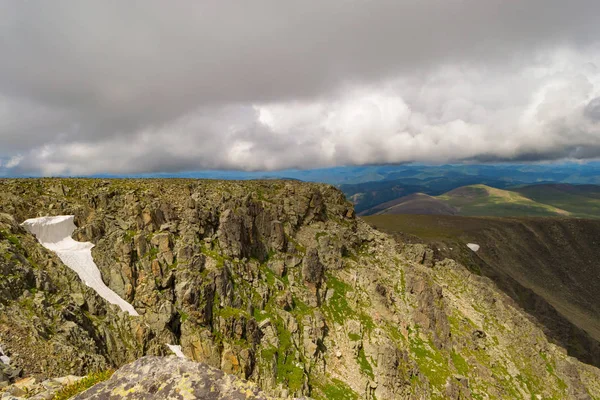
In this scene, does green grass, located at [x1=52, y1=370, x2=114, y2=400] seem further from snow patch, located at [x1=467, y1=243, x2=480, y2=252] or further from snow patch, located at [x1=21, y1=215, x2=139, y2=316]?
snow patch, located at [x1=467, y1=243, x2=480, y2=252]

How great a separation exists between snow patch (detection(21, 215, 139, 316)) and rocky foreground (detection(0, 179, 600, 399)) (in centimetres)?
134

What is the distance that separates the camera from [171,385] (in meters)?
10.8

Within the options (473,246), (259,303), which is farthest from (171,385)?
(473,246)

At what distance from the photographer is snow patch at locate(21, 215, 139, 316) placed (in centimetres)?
4188

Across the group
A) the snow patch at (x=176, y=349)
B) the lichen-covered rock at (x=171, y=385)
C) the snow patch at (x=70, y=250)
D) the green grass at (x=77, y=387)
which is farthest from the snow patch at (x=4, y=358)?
the snow patch at (x=176, y=349)

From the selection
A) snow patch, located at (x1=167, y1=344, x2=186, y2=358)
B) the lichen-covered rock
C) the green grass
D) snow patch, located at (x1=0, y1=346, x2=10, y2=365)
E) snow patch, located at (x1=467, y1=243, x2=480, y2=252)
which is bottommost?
snow patch, located at (x1=467, y1=243, x2=480, y2=252)

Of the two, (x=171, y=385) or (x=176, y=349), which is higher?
(x=171, y=385)

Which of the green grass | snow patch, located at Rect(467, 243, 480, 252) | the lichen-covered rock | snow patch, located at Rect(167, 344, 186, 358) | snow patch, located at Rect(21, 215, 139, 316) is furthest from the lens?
snow patch, located at Rect(467, 243, 480, 252)

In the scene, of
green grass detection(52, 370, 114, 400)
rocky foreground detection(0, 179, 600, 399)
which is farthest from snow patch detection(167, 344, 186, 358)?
green grass detection(52, 370, 114, 400)

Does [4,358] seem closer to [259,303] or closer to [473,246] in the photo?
[259,303]

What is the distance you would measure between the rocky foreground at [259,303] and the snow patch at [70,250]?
1343 mm

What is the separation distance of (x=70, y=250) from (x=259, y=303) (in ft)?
101

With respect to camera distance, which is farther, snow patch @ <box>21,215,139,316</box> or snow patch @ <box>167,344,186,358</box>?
snow patch @ <box>21,215,139,316</box>

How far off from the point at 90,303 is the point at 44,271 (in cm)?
610
